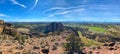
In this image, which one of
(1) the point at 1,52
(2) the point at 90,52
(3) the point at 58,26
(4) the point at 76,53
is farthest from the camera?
(3) the point at 58,26

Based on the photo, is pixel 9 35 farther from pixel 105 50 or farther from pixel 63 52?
pixel 105 50

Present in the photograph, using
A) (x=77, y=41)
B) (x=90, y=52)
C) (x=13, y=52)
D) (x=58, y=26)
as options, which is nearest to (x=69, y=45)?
(x=77, y=41)

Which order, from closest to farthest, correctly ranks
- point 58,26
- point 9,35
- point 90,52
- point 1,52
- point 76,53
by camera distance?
point 1,52
point 76,53
point 90,52
point 9,35
point 58,26

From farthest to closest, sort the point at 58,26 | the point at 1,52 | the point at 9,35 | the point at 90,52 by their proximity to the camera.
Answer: the point at 58,26
the point at 9,35
the point at 90,52
the point at 1,52

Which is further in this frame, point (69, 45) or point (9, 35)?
point (9, 35)

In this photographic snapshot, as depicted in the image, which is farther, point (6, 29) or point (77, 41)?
point (6, 29)

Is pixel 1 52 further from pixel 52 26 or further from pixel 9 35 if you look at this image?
pixel 52 26

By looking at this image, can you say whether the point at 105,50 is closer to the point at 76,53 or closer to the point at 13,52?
the point at 76,53

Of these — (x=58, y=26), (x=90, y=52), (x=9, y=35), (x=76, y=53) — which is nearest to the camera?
(x=76, y=53)

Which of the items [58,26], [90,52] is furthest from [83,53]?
[58,26]
